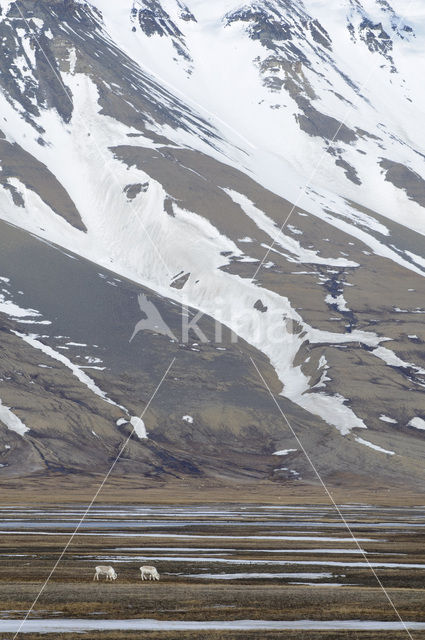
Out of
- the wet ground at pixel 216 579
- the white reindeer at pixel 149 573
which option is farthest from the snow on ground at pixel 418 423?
the white reindeer at pixel 149 573

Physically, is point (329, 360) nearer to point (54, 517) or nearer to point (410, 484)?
point (410, 484)

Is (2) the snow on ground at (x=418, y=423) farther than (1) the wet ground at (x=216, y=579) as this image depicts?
Yes

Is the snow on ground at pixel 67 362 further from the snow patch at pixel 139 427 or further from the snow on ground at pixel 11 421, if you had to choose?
the snow on ground at pixel 11 421

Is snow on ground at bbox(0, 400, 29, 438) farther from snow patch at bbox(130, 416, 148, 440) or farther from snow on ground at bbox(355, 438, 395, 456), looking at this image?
snow on ground at bbox(355, 438, 395, 456)

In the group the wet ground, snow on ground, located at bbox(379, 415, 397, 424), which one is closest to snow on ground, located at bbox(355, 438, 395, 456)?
snow on ground, located at bbox(379, 415, 397, 424)

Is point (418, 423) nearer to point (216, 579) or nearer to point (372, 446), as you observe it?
point (372, 446)
